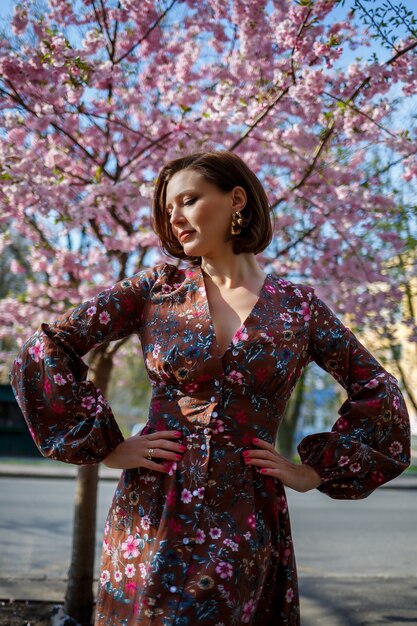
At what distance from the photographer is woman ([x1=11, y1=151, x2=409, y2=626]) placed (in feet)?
5.11

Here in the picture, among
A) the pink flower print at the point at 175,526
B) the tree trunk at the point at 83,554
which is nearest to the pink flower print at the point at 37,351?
the pink flower print at the point at 175,526

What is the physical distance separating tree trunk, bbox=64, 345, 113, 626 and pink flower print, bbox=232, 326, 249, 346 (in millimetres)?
2403

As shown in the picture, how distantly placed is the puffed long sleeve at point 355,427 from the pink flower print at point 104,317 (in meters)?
0.52

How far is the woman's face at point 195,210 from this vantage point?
1771 mm

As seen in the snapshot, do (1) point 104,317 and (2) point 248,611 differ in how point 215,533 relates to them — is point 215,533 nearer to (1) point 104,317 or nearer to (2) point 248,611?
(2) point 248,611

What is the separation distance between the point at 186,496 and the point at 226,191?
2.51 ft

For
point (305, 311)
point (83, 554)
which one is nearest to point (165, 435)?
point (305, 311)

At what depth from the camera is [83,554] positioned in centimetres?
392

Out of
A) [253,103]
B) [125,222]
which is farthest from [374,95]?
[125,222]

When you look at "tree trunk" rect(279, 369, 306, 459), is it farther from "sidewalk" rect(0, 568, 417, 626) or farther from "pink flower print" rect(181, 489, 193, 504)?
"pink flower print" rect(181, 489, 193, 504)

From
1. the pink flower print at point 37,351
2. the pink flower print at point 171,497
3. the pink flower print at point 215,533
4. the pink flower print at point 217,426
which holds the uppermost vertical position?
the pink flower print at point 37,351

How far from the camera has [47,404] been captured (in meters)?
1.71

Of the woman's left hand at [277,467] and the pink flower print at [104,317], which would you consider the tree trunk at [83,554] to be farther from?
the woman's left hand at [277,467]

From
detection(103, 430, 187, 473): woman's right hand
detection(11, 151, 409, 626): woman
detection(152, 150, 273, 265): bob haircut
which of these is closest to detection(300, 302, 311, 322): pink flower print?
detection(11, 151, 409, 626): woman
